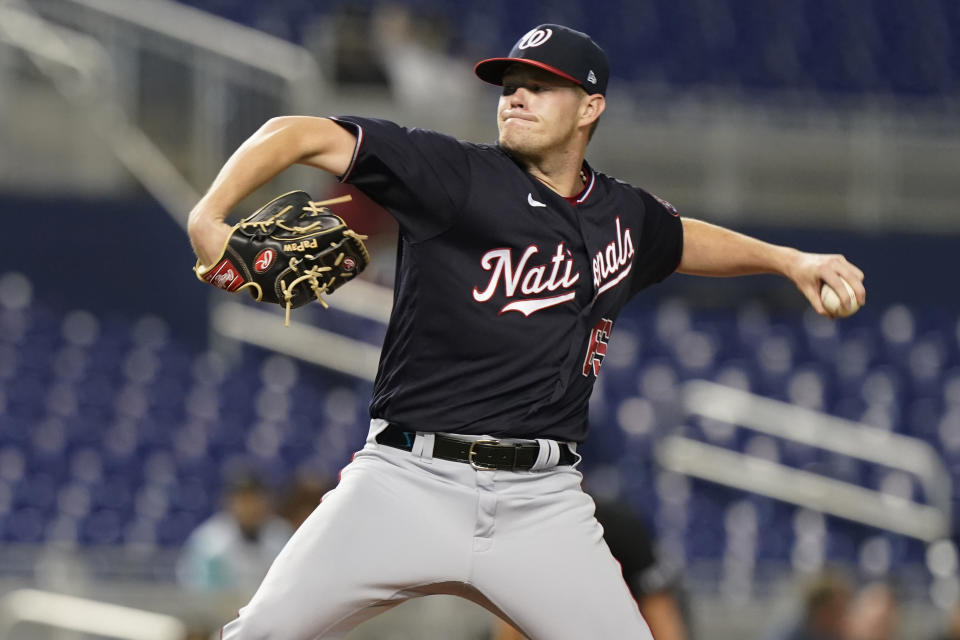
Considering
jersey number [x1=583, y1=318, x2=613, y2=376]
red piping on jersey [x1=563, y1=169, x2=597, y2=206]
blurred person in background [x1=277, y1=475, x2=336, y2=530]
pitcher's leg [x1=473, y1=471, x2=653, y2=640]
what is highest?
red piping on jersey [x1=563, y1=169, x2=597, y2=206]

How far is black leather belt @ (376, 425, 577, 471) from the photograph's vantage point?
315 cm

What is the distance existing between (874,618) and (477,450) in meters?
3.24

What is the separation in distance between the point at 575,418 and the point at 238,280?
2.78 feet

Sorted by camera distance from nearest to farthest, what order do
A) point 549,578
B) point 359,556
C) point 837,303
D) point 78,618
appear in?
point 359,556 → point 549,578 → point 837,303 → point 78,618

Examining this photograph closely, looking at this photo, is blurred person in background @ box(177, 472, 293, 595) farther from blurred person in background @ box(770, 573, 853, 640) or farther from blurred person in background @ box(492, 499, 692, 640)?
blurred person in background @ box(492, 499, 692, 640)

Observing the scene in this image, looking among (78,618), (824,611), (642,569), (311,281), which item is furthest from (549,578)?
(78,618)

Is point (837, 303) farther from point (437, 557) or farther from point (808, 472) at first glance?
point (808, 472)

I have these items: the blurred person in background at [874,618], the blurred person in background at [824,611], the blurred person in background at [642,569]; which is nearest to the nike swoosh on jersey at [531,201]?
the blurred person in background at [642,569]

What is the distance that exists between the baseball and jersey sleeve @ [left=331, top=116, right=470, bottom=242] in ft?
2.70

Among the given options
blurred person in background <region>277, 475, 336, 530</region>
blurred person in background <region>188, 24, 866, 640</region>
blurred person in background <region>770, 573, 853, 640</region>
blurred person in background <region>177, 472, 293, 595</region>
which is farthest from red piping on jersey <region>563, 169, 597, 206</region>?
blurred person in background <region>177, 472, 293, 595</region>

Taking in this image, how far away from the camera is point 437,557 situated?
10.0 ft

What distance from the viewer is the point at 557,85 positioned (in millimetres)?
3291

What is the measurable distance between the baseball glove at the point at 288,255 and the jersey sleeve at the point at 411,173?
115 millimetres

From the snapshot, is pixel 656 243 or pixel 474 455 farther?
pixel 656 243
